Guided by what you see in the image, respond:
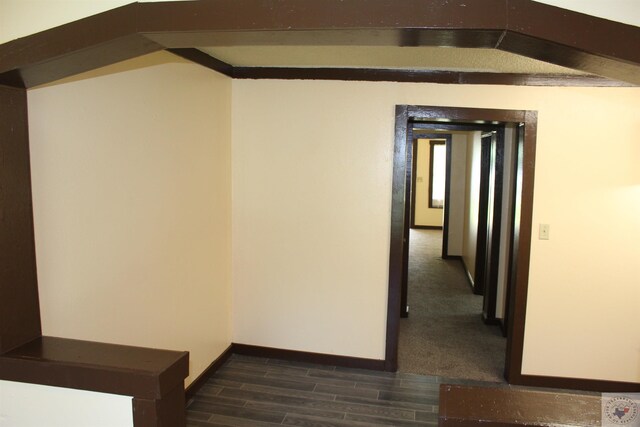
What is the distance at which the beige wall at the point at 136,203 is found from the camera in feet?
5.76

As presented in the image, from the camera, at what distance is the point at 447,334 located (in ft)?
13.5

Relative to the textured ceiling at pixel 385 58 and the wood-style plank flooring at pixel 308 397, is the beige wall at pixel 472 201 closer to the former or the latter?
the textured ceiling at pixel 385 58

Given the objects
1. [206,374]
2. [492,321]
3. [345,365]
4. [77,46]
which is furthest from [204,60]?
[492,321]

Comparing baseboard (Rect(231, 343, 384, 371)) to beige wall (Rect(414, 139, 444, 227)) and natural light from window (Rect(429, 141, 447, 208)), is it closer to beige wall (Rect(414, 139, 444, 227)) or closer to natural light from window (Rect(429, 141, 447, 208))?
beige wall (Rect(414, 139, 444, 227))

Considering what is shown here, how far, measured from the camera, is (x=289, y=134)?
3.29m

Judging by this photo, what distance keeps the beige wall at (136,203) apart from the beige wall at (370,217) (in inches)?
10.2

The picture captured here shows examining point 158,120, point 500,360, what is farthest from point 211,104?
point 500,360

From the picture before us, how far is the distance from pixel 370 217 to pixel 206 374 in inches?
63.8

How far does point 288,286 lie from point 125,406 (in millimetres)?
2130

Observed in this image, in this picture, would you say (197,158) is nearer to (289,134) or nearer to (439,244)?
(289,134)

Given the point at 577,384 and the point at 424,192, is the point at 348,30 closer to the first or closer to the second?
the point at 577,384

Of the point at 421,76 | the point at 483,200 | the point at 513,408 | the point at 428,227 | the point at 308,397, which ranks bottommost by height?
the point at 308,397

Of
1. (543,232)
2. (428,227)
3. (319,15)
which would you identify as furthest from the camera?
(428,227)

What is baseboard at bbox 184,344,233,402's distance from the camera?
2887mm
